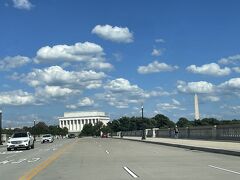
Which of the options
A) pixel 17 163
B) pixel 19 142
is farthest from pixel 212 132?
pixel 17 163

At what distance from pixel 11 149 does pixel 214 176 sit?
35898 millimetres

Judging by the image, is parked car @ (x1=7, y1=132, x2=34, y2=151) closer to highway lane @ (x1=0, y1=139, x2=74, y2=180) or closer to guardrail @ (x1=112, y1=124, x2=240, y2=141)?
Result: highway lane @ (x1=0, y1=139, x2=74, y2=180)

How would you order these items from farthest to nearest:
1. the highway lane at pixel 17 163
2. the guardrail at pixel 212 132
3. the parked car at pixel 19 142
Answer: the parked car at pixel 19 142 → the guardrail at pixel 212 132 → the highway lane at pixel 17 163

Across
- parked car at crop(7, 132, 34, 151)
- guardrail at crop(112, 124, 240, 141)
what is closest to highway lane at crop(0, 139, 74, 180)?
parked car at crop(7, 132, 34, 151)

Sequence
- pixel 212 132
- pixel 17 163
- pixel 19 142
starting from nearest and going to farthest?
pixel 17 163, pixel 19 142, pixel 212 132

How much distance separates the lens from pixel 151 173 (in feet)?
A: 60.8

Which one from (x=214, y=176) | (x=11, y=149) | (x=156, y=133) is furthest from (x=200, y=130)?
(x=214, y=176)

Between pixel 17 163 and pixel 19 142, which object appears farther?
pixel 19 142

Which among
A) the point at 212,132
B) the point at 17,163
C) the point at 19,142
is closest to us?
the point at 17,163

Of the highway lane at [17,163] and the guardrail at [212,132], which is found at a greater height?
the guardrail at [212,132]

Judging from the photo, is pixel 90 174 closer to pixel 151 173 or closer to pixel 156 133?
pixel 151 173

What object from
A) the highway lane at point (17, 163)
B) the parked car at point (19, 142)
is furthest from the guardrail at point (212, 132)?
the parked car at point (19, 142)

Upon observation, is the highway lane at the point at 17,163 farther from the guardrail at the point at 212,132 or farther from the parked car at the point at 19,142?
the guardrail at the point at 212,132

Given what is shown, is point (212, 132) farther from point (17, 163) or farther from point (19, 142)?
point (17, 163)
